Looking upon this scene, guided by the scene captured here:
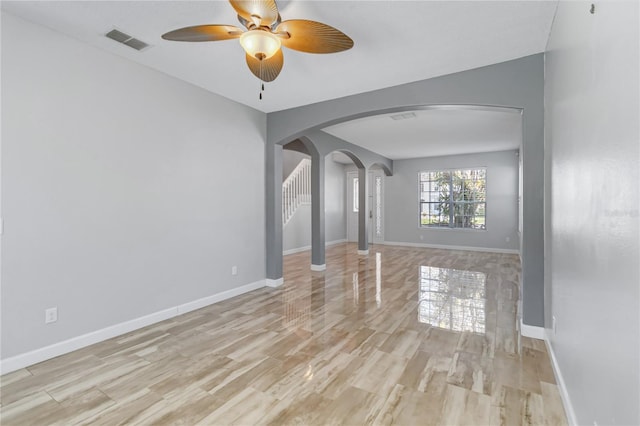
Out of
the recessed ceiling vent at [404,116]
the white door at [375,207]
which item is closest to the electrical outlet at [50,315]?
the recessed ceiling vent at [404,116]

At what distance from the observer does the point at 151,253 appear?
10.9 feet

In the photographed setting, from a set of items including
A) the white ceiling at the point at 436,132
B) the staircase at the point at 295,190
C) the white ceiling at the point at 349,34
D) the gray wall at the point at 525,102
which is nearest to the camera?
the white ceiling at the point at 349,34

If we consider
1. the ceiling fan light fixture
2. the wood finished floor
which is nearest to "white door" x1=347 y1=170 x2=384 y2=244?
the wood finished floor

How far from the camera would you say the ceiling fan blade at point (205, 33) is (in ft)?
6.77

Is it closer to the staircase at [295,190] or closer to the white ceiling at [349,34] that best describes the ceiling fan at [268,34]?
the white ceiling at [349,34]

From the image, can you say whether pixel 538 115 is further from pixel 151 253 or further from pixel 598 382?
pixel 151 253

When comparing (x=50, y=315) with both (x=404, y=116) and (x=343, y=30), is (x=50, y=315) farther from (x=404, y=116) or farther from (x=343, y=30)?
(x=404, y=116)

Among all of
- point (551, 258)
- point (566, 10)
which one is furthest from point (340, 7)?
point (551, 258)

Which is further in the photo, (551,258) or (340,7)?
(551,258)

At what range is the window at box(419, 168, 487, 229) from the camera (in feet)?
28.1

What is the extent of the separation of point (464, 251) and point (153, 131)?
7762 mm

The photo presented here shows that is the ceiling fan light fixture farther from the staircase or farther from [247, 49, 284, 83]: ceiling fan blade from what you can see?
the staircase

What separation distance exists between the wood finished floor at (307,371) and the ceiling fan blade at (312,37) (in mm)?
2381

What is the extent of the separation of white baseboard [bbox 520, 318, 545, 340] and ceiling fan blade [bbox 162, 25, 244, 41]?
3532 millimetres
